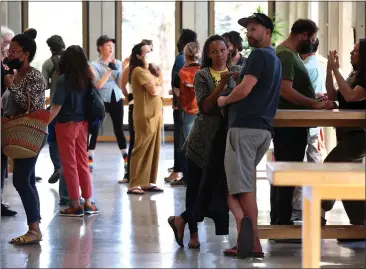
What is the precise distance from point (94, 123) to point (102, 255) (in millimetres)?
1931

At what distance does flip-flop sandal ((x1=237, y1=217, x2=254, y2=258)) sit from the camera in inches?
261

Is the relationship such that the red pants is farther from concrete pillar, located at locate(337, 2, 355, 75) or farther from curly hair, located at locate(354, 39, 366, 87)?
concrete pillar, located at locate(337, 2, 355, 75)

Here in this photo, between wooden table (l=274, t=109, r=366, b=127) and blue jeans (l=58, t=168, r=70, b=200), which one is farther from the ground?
wooden table (l=274, t=109, r=366, b=127)

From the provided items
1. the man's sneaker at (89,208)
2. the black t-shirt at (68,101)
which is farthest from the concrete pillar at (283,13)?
the black t-shirt at (68,101)

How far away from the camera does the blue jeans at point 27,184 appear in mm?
7188

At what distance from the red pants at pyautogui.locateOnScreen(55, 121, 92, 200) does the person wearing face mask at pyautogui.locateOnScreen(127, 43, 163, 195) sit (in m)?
1.49

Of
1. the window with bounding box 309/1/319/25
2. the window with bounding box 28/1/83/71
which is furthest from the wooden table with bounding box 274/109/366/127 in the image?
the window with bounding box 28/1/83/71

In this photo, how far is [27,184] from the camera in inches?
284

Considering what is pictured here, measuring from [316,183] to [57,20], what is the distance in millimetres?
14238

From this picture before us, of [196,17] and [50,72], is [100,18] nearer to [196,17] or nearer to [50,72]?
[196,17]

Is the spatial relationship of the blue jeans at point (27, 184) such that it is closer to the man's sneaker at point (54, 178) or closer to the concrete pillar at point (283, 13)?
the man's sneaker at point (54, 178)

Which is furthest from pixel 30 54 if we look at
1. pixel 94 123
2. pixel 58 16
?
pixel 58 16

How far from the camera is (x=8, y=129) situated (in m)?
7.23

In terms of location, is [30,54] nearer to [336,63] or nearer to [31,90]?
[31,90]
